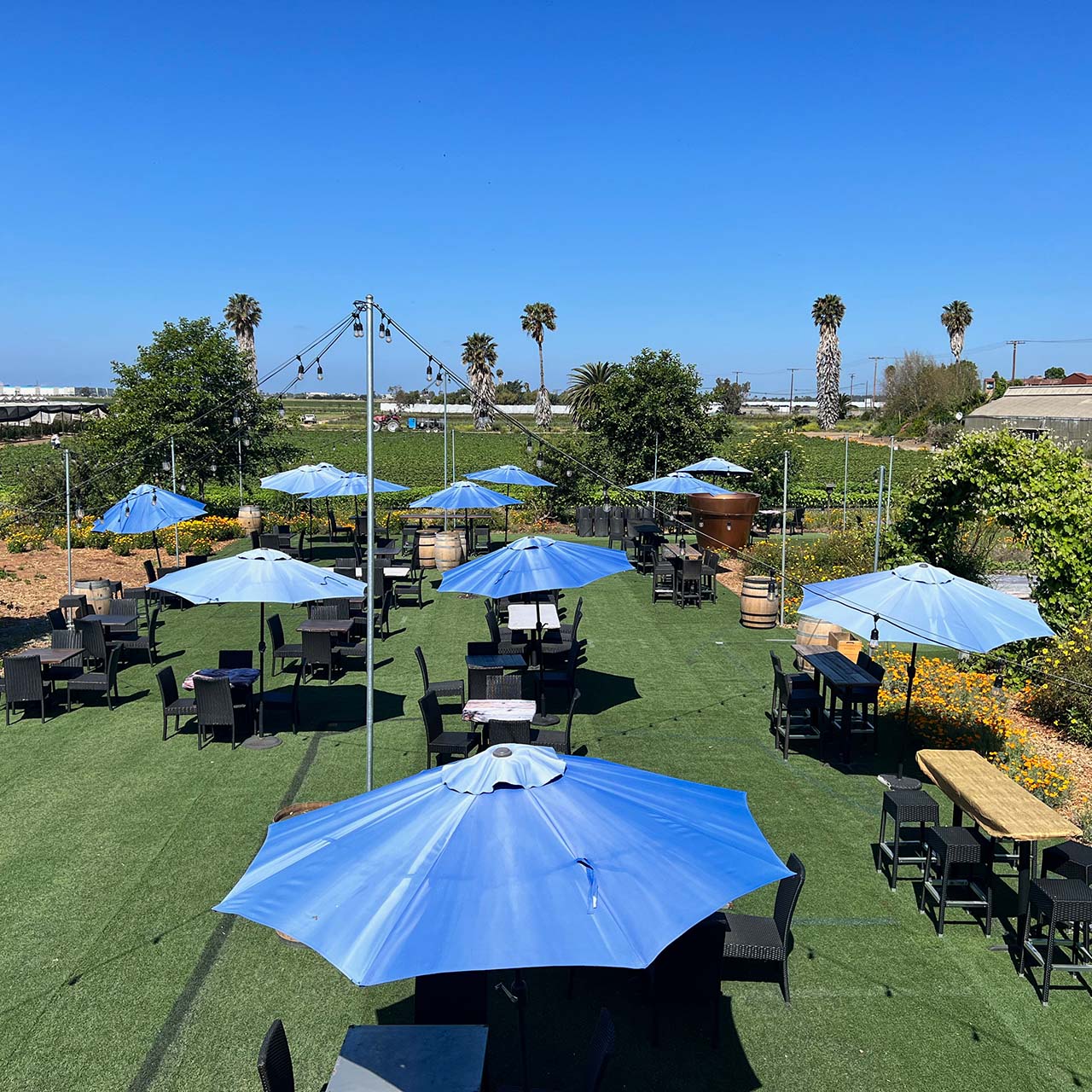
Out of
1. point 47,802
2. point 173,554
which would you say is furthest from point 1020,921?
point 173,554

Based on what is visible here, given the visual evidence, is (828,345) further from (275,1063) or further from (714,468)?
(275,1063)

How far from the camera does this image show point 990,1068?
221 inches

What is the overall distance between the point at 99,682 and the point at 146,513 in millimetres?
5069

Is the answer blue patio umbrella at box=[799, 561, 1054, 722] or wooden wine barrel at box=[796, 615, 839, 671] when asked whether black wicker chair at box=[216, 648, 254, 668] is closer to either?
blue patio umbrella at box=[799, 561, 1054, 722]

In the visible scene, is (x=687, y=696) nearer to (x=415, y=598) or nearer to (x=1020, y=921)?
(x=1020, y=921)

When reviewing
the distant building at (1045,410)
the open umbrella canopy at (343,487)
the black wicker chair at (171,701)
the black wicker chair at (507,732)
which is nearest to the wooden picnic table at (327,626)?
the black wicker chair at (171,701)

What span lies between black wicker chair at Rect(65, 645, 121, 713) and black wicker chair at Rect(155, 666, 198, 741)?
1.25 meters

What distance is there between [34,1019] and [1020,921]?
709 centimetres

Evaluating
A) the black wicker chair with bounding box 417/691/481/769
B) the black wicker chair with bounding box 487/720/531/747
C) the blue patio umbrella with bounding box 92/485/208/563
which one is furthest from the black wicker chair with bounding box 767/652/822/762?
the blue patio umbrella with bounding box 92/485/208/563

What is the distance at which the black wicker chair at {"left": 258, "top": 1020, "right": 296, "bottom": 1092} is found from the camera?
418 cm

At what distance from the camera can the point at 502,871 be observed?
161 inches

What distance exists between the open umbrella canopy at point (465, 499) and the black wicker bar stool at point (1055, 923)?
13329mm

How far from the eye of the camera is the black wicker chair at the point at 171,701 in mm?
10898

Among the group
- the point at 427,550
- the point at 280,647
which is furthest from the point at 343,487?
the point at 280,647
